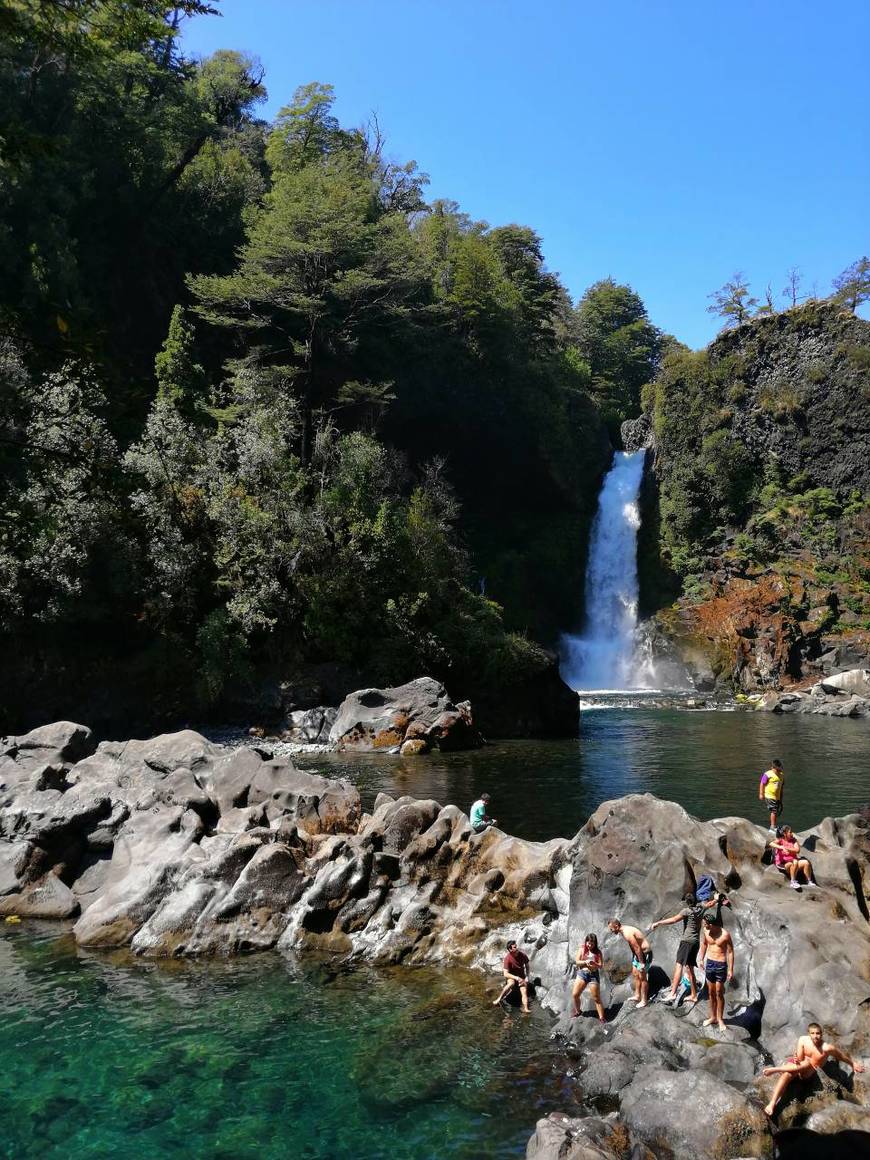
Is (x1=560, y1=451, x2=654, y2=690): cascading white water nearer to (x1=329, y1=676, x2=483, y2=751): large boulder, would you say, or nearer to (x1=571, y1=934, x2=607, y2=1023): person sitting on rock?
(x1=329, y1=676, x2=483, y2=751): large boulder

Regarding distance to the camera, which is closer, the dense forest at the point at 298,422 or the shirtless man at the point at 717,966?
the shirtless man at the point at 717,966

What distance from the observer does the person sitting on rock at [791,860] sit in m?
12.6

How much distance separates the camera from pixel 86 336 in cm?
826

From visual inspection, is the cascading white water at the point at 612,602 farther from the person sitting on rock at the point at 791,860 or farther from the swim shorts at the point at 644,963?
the swim shorts at the point at 644,963

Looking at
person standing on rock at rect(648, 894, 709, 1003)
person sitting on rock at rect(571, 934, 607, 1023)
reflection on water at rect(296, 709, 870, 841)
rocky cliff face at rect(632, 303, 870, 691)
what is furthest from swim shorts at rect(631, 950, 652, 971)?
rocky cliff face at rect(632, 303, 870, 691)

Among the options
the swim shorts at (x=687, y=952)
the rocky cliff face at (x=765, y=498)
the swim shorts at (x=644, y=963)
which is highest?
the rocky cliff face at (x=765, y=498)

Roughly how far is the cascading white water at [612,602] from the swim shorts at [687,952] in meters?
37.5

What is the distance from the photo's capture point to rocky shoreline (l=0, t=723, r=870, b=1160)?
938 centimetres

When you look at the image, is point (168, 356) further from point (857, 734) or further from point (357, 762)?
point (857, 734)

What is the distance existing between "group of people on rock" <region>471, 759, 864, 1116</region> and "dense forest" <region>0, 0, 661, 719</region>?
14.8m

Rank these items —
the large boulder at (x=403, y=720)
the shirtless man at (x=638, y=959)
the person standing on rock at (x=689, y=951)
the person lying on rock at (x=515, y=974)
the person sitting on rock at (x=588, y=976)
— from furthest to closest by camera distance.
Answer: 1. the large boulder at (x=403, y=720)
2. the person lying on rock at (x=515, y=974)
3. the person sitting on rock at (x=588, y=976)
4. the shirtless man at (x=638, y=959)
5. the person standing on rock at (x=689, y=951)

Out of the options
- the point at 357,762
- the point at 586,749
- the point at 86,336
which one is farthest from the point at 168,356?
the point at 86,336

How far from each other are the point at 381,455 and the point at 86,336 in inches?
1300

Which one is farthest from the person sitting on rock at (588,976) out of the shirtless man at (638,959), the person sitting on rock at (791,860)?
the person sitting on rock at (791,860)
